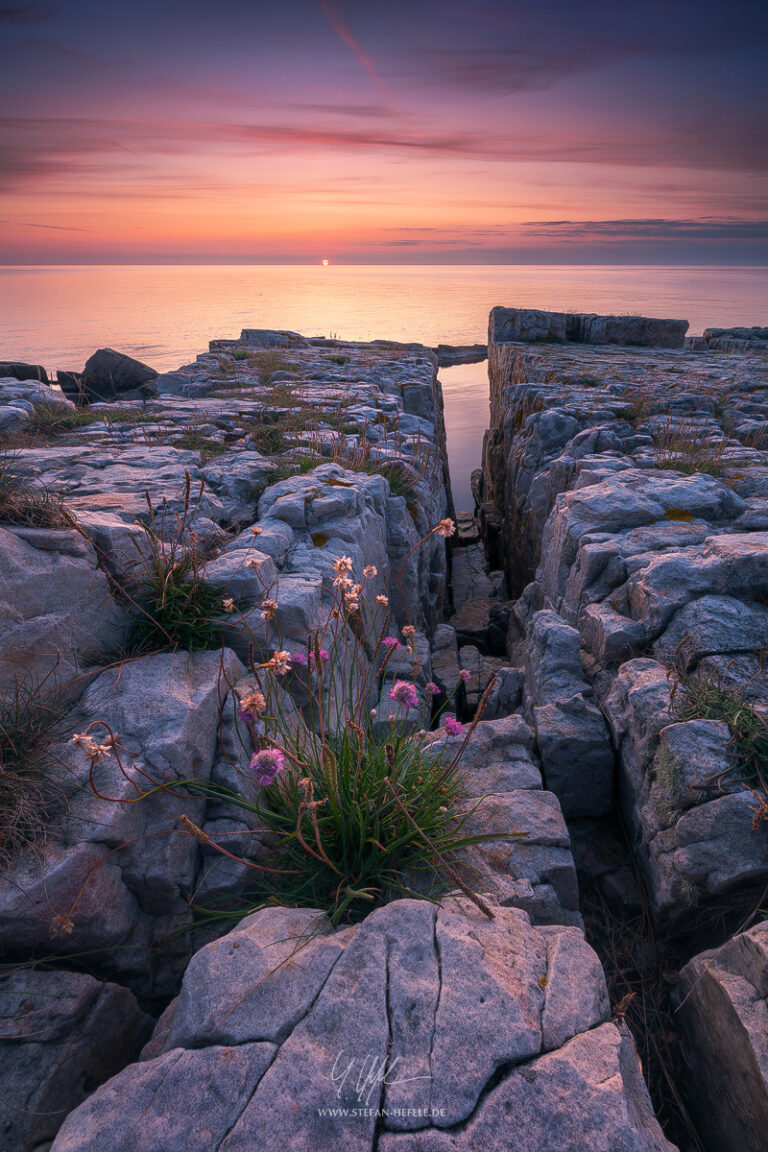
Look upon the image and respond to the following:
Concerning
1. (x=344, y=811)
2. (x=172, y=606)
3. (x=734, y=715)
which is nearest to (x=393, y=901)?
(x=344, y=811)

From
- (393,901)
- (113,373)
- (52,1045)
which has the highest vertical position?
(113,373)

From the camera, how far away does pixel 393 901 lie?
2691 millimetres

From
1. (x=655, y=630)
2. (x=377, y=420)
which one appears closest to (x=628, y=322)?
(x=377, y=420)

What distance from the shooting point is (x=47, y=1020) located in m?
2.38

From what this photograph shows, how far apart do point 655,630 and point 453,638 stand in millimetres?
4274

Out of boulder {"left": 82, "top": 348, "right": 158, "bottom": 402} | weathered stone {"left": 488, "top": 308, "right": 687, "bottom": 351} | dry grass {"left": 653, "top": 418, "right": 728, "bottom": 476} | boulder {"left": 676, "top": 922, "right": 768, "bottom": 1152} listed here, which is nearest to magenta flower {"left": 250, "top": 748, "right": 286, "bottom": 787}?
boulder {"left": 676, "top": 922, "right": 768, "bottom": 1152}

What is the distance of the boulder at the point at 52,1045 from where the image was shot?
2.20m

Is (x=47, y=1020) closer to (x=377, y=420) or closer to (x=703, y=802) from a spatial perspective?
(x=703, y=802)

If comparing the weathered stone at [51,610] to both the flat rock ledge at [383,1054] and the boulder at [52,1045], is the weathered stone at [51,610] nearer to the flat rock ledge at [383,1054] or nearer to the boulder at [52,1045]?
the boulder at [52,1045]

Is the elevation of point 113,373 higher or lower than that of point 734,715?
higher

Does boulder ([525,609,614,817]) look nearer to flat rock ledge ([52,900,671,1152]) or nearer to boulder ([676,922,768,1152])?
boulder ([676,922,768,1152])

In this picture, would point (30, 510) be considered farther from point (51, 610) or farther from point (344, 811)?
point (344, 811)

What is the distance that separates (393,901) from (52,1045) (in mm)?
1478

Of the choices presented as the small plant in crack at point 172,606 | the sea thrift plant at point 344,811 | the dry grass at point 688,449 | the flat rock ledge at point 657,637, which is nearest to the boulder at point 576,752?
the flat rock ledge at point 657,637
